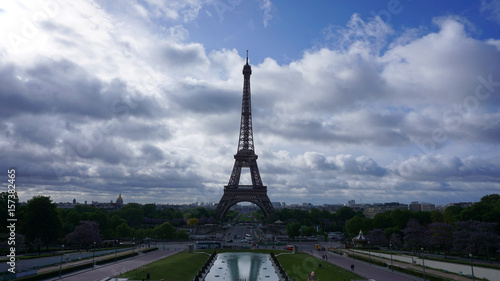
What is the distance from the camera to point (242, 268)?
5231 cm

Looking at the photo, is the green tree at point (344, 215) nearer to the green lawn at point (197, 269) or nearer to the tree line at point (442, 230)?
the tree line at point (442, 230)

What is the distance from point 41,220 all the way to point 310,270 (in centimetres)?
4496

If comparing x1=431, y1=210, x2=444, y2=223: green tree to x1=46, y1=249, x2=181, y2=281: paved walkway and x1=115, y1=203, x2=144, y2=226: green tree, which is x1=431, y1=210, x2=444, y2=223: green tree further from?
x1=115, y1=203, x2=144, y2=226: green tree

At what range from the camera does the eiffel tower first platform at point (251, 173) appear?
4331 inches

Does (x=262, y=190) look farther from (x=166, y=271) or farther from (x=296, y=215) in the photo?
(x=166, y=271)

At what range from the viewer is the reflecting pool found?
147ft

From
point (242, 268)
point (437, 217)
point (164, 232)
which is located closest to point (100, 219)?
point (164, 232)

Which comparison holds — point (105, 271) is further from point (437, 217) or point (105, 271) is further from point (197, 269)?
point (437, 217)

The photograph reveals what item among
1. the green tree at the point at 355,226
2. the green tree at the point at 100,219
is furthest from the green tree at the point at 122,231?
the green tree at the point at 355,226

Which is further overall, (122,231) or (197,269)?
(122,231)

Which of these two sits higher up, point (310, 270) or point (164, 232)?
point (164, 232)

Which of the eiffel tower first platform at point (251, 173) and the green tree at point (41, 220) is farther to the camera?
the eiffel tower first platform at point (251, 173)

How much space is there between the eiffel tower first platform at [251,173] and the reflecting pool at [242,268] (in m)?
41.7

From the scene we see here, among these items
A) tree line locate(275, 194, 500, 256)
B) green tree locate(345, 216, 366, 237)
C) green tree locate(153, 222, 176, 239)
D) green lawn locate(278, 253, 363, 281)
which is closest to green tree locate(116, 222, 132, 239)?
green tree locate(153, 222, 176, 239)
